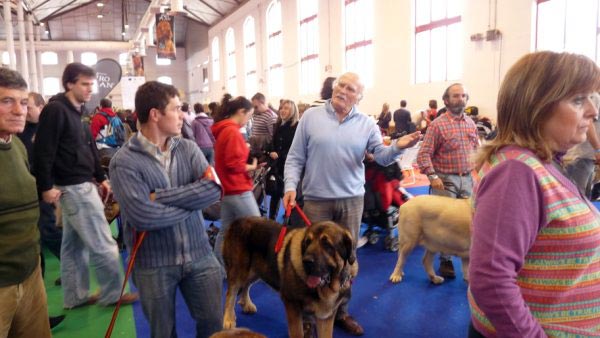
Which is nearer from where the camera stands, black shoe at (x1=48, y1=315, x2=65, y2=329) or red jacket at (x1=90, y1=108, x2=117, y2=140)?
black shoe at (x1=48, y1=315, x2=65, y2=329)

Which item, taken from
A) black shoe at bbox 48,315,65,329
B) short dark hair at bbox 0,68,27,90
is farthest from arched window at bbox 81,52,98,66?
short dark hair at bbox 0,68,27,90

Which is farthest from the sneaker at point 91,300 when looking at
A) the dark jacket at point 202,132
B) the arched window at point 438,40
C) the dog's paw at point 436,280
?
the arched window at point 438,40

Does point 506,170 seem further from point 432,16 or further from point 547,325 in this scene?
point 432,16

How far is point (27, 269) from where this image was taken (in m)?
1.89

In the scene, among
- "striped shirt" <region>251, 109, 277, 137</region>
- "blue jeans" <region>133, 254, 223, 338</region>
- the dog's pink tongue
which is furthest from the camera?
"striped shirt" <region>251, 109, 277, 137</region>

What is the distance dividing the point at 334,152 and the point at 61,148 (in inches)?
83.0

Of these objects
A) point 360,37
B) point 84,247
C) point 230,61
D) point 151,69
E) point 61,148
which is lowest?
point 84,247

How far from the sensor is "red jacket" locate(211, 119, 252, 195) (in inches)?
153

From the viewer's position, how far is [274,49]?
74.6 feet

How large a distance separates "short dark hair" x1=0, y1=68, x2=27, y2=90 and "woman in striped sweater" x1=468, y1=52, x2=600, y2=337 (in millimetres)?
1903

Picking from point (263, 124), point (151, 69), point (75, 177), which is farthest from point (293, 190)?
point (151, 69)

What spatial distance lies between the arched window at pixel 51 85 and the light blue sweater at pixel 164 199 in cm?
3837

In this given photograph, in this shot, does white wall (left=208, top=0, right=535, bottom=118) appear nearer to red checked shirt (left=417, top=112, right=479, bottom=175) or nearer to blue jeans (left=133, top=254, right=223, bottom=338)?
red checked shirt (left=417, top=112, right=479, bottom=175)

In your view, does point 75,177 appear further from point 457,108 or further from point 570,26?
point 570,26
